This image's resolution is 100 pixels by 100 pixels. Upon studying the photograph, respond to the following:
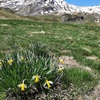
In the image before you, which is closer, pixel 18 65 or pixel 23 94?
pixel 23 94

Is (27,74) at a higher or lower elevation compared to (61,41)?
higher

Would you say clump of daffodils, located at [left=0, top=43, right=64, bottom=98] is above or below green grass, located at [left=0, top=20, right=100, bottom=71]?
above

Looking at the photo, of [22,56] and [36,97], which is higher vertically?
[22,56]

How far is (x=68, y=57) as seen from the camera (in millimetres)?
16391

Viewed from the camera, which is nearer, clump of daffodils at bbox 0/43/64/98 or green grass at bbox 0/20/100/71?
clump of daffodils at bbox 0/43/64/98

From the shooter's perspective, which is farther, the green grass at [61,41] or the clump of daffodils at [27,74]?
the green grass at [61,41]

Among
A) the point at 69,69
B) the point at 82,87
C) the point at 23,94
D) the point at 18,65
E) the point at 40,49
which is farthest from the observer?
the point at 40,49

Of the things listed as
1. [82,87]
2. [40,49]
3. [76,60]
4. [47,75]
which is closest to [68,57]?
[76,60]

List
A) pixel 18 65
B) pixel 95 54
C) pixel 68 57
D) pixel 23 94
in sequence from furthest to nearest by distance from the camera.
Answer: pixel 95 54, pixel 68 57, pixel 18 65, pixel 23 94

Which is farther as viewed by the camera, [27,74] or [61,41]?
[61,41]

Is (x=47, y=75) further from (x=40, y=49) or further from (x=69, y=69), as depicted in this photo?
(x=40, y=49)

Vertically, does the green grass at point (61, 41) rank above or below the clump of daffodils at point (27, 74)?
below

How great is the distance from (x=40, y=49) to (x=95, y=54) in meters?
5.28

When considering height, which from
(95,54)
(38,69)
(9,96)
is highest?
(38,69)
